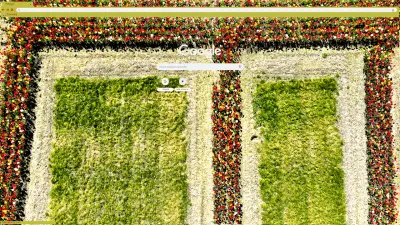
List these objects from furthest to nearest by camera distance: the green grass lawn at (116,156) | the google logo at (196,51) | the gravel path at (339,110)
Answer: the google logo at (196,51) < the gravel path at (339,110) < the green grass lawn at (116,156)

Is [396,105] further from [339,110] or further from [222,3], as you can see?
[222,3]

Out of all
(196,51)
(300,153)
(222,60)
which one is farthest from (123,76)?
(300,153)

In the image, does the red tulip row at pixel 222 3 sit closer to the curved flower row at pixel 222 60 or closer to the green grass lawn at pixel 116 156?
the curved flower row at pixel 222 60

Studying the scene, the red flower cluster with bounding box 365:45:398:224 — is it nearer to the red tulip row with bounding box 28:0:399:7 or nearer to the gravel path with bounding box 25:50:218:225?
the red tulip row with bounding box 28:0:399:7

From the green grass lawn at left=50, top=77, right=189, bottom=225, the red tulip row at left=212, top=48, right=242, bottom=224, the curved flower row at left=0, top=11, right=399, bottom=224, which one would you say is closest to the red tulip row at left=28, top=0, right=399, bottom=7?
the curved flower row at left=0, top=11, right=399, bottom=224

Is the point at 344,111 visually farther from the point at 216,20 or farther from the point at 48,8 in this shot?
the point at 48,8

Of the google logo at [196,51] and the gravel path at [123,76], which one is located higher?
the google logo at [196,51]

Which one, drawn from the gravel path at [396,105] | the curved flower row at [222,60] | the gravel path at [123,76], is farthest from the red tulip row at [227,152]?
the gravel path at [396,105]

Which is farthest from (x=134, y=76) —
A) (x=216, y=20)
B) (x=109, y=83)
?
(x=216, y=20)
